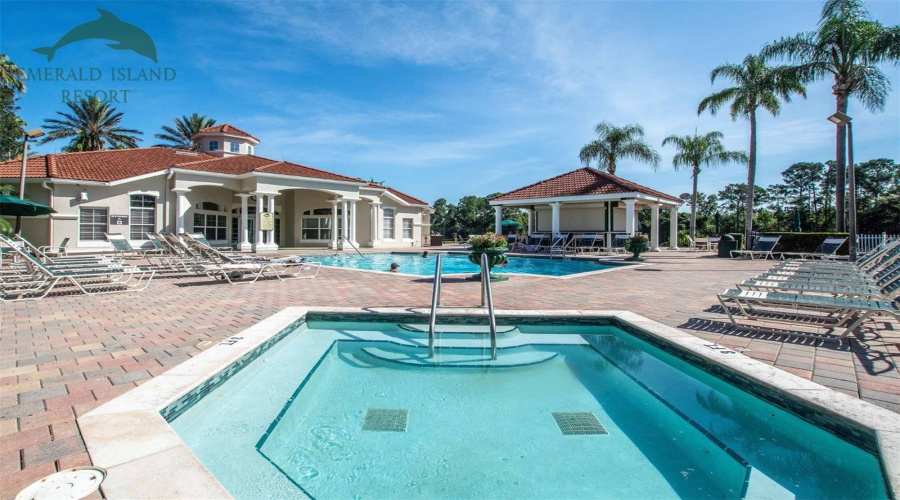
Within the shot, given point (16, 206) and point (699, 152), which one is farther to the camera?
point (699, 152)

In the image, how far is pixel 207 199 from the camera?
21.9 m

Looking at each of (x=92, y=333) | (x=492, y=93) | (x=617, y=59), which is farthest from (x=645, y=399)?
(x=492, y=93)

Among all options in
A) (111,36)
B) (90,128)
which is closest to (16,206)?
(111,36)

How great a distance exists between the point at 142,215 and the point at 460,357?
20920 mm

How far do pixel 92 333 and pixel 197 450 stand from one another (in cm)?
303

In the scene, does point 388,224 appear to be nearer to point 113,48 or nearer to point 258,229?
point 258,229

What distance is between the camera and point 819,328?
4.92 meters

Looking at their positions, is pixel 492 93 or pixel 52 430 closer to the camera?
pixel 52 430

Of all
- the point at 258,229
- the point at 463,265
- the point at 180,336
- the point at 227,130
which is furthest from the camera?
the point at 227,130

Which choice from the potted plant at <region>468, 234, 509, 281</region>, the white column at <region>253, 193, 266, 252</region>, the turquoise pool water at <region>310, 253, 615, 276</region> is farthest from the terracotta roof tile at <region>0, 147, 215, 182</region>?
the potted plant at <region>468, 234, 509, 281</region>

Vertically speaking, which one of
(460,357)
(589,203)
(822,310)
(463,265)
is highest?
(589,203)

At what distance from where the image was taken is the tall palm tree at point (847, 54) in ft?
58.1

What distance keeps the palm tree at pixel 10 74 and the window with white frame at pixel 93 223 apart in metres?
7.54

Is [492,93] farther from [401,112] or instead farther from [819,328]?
[819,328]
